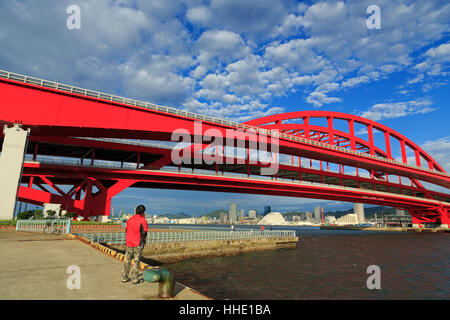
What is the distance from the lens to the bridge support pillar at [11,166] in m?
22.8

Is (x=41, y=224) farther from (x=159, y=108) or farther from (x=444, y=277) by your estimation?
(x=444, y=277)

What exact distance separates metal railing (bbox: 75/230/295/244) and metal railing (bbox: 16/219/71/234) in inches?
93.3

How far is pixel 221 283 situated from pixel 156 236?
11.7m

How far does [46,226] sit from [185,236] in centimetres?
1157

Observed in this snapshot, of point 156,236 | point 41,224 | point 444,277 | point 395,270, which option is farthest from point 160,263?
point 444,277

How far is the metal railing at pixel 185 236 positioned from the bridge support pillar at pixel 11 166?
10539 mm

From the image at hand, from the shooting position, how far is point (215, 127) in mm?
35562

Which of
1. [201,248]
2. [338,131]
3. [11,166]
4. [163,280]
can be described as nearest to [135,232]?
[163,280]

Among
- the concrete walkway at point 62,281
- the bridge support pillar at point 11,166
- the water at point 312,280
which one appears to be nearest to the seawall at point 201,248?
the water at point 312,280

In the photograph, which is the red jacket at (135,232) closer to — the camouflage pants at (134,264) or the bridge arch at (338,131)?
the camouflage pants at (134,264)

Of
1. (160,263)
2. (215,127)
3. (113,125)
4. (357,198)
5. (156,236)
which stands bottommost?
(160,263)

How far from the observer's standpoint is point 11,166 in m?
23.6

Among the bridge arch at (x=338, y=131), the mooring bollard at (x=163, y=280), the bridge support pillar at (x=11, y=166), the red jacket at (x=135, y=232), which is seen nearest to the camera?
the mooring bollard at (x=163, y=280)
